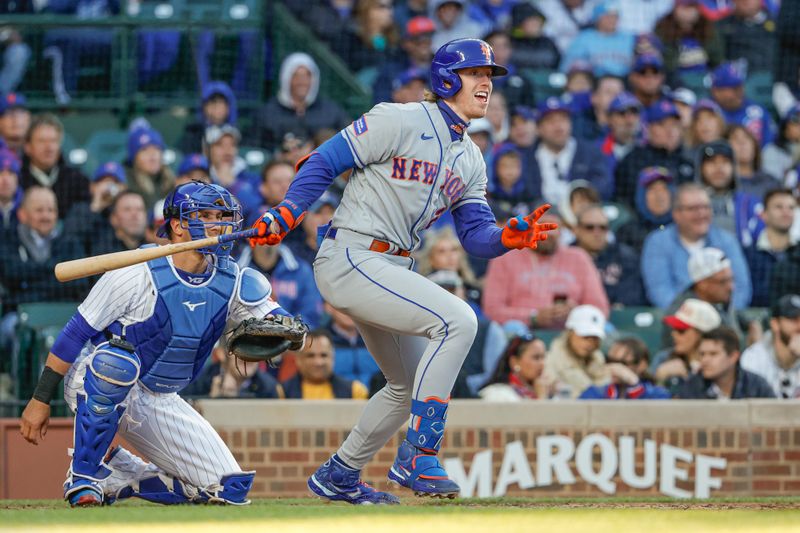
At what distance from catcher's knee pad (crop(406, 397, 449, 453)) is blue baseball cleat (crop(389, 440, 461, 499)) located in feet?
0.10

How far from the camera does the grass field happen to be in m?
4.50

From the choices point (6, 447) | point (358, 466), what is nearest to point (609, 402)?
point (358, 466)

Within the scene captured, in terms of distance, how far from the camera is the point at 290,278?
875 cm

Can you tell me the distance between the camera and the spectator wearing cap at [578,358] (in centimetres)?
845

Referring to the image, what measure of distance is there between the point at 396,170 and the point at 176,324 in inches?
39.5

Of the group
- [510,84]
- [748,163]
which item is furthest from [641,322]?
[510,84]

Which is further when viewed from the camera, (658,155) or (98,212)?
(658,155)

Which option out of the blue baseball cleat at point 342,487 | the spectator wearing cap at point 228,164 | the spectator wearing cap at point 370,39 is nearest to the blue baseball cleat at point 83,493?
the blue baseball cleat at point 342,487

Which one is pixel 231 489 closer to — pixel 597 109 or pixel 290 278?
pixel 290 278

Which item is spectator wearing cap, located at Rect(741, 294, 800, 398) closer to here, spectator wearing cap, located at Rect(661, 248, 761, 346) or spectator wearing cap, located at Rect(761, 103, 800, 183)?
spectator wearing cap, located at Rect(661, 248, 761, 346)

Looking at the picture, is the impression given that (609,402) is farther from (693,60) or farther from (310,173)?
(693,60)

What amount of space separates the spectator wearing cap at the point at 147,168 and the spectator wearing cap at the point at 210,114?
40 cm

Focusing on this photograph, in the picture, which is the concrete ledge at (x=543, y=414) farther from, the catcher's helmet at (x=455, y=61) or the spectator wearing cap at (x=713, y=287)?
the catcher's helmet at (x=455, y=61)

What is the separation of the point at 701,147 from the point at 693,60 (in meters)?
1.67
